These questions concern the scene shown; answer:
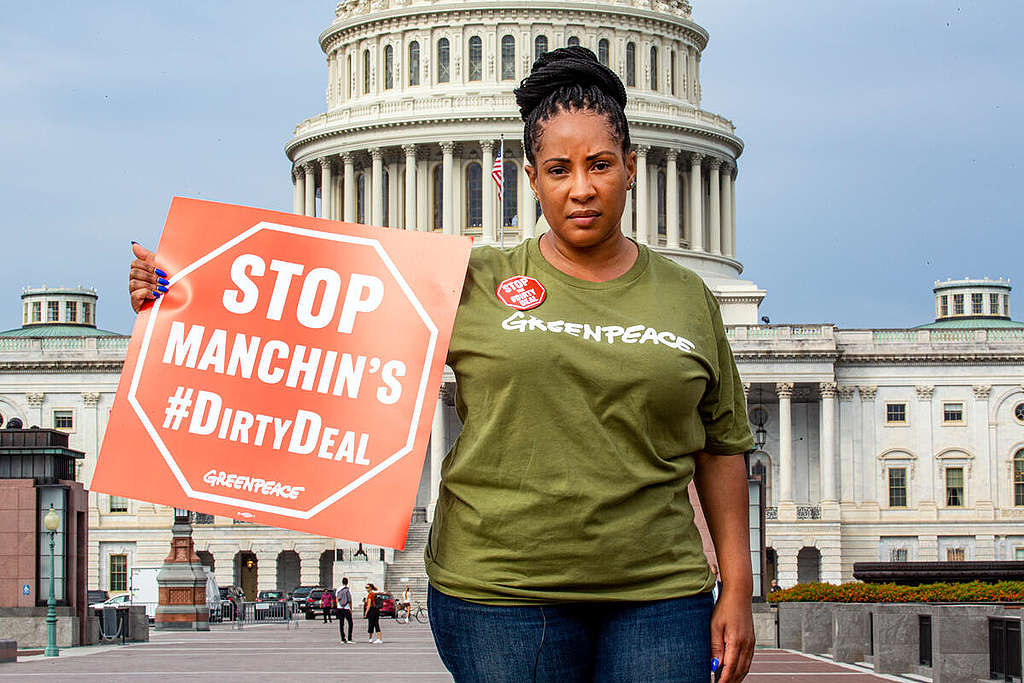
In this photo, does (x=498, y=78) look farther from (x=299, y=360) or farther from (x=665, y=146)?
(x=299, y=360)

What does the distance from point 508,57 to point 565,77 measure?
106 meters

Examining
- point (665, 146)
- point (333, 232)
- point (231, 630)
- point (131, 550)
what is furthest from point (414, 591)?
point (333, 232)

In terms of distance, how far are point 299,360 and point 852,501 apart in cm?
9080

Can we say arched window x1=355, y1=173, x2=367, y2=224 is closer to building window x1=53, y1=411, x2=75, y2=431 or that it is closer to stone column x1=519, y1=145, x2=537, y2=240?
stone column x1=519, y1=145, x2=537, y2=240

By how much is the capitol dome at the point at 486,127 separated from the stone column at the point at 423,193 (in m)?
0.09

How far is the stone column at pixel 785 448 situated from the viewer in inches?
3671

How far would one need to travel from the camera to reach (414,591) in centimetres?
8125

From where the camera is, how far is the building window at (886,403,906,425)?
95312mm

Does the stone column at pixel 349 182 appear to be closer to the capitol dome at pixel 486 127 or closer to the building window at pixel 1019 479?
the capitol dome at pixel 486 127

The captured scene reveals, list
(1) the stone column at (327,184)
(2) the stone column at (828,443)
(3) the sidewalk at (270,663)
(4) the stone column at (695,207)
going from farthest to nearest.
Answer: (1) the stone column at (327,184), (4) the stone column at (695,207), (2) the stone column at (828,443), (3) the sidewalk at (270,663)

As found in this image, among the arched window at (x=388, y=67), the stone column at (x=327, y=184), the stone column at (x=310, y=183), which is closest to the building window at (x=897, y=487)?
the stone column at (x=327, y=184)

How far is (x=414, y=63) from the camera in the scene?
371ft

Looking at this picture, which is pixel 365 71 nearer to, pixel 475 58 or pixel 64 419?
pixel 475 58

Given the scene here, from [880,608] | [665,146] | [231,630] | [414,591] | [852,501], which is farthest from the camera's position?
[665,146]
